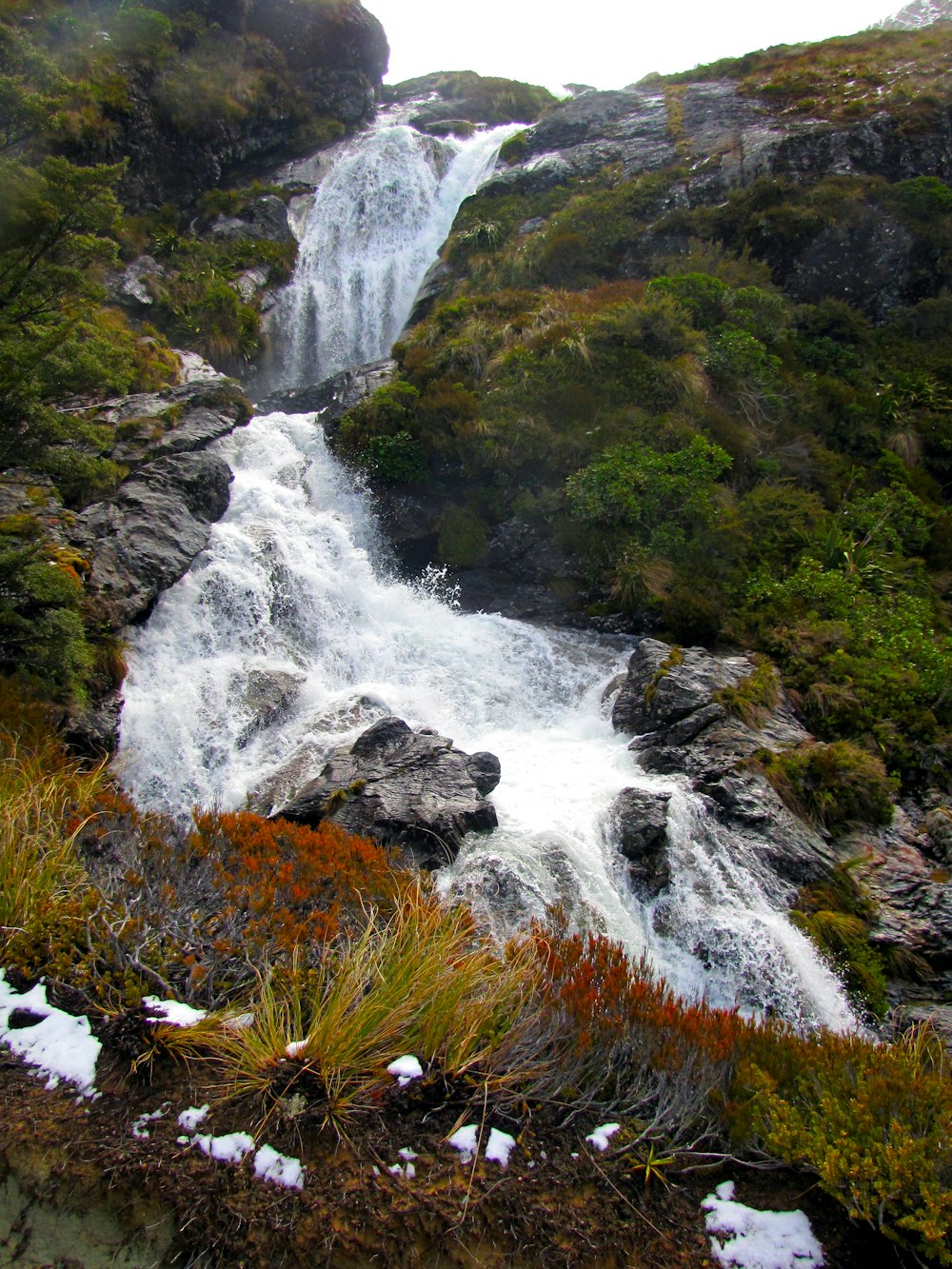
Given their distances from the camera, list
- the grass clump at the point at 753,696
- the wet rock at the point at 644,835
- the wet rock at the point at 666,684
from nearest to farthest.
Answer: the wet rock at the point at 644,835
the grass clump at the point at 753,696
the wet rock at the point at 666,684

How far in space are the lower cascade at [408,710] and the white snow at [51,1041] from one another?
11.1ft

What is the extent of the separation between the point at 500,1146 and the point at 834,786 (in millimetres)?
6296

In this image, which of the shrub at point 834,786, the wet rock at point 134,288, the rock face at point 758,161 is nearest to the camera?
the shrub at point 834,786

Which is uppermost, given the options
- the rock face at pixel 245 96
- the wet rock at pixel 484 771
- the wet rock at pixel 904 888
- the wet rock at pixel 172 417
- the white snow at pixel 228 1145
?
the rock face at pixel 245 96

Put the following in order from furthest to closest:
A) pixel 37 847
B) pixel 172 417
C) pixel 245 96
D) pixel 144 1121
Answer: pixel 245 96 → pixel 172 417 → pixel 37 847 → pixel 144 1121

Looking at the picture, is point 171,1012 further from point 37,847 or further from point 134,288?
point 134,288

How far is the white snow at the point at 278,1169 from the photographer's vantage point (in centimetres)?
276

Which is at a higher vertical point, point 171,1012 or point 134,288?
point 134,288

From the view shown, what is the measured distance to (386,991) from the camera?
3498 mm

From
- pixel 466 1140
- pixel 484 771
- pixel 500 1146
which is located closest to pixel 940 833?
pixel 484 771

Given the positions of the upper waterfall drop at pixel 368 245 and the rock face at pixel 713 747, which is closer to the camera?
the rock face at pixel 713 747

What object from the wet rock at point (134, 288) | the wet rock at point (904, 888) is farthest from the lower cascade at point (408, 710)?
the wet rock at point (134, 288)

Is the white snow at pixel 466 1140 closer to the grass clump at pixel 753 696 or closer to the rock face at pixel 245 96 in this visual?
the grass clump at pixel 753 696

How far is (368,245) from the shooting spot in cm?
2378
